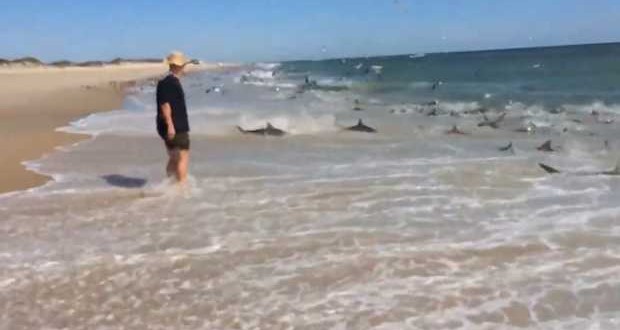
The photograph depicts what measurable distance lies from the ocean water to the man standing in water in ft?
1.93

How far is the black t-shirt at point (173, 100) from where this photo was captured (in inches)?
399

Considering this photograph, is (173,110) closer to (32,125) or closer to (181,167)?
(181,167)

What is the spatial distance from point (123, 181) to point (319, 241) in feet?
15.3

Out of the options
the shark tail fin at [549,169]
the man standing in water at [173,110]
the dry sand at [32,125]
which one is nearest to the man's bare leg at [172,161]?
the man standing in water at [173,110]

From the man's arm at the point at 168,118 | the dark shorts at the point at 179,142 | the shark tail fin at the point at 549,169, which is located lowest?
the shark tail fin at the point at 549,169

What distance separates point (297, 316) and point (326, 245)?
72.9 inches

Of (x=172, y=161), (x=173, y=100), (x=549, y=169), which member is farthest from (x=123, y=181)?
(x=549, y=169)

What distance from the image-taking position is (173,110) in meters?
10.3

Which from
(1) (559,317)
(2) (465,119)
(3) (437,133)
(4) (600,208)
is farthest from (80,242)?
(2) (465,119)

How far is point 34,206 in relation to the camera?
9.56m

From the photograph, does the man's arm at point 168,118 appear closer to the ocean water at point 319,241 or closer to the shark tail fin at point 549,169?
the ocean water at point 319,241

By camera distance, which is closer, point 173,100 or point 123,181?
point 173,100

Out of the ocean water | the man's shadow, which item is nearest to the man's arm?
the ocean water

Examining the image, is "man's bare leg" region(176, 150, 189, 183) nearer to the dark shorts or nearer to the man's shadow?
the dark shorts
